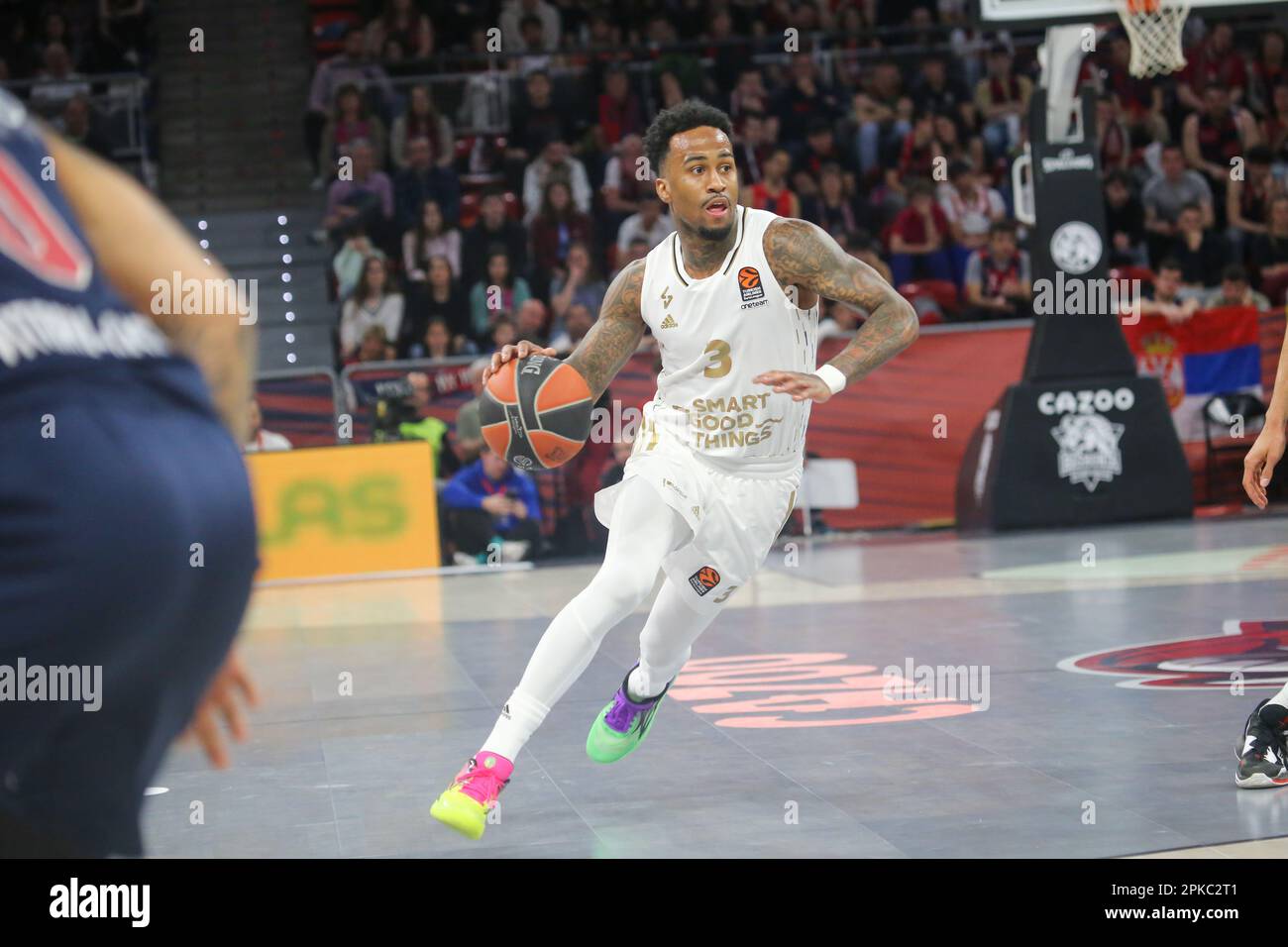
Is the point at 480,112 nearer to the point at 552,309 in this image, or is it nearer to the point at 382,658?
the point at 552,309

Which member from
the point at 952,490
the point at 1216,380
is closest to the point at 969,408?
the point at 952,490

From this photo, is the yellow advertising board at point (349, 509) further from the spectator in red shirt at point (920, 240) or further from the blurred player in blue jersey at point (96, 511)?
the blurred player in blue jersey at point (96, 511)

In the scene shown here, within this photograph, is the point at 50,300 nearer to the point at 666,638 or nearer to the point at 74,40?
the point at 666,638

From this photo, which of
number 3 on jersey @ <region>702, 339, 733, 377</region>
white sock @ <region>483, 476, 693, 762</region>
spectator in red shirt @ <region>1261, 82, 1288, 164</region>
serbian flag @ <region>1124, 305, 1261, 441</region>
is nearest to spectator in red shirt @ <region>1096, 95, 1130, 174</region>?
spectator in red shirt @ <region>1261, 82, 1288, 164</region>

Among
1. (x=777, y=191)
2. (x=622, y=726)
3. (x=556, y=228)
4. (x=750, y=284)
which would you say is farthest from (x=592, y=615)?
(x=777, y=191)

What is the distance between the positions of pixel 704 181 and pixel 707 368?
629 millimetres

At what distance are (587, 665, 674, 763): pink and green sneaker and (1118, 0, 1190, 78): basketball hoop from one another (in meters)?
7.60

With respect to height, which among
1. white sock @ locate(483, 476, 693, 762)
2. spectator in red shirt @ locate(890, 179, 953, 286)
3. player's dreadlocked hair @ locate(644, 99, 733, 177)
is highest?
player's dreadlocked hair @ locate(644, 99, 733, 177)

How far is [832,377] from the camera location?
15.9ft

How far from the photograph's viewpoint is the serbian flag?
13578 millimetres

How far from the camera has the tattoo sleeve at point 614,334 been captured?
17.7 feet

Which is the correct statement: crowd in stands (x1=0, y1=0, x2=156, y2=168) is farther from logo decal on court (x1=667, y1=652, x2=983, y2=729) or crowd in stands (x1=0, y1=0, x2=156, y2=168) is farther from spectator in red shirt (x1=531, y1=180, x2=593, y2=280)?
logo decal on court (x1=667, y1=652, x2=983, y2=729)

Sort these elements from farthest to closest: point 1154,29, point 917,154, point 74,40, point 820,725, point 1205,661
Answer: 1. point 74,40
2. point 917,154
3. point 1154,29
4. point 1205,661
5. point 820,725

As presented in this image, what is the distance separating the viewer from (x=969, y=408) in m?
13.5
